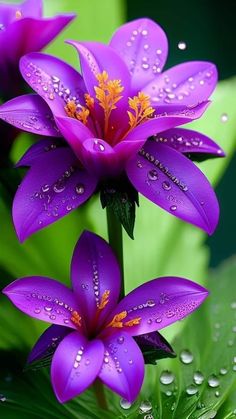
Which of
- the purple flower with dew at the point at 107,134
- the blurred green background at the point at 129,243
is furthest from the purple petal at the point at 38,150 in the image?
the blurred green background at the point at 129,243

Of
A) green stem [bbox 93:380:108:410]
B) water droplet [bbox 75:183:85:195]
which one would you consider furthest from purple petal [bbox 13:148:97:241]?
green stem [bbox 93:380:108:410]

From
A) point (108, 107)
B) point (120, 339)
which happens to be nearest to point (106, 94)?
point (108, 107)

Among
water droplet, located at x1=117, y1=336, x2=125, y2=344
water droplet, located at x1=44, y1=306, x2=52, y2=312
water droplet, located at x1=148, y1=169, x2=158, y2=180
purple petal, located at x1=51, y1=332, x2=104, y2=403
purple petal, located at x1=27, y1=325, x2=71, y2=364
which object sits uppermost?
water droplet, located at x1=148, y1=169, x2=158, y2=180

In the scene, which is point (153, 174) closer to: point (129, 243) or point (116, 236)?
point (116, 236)

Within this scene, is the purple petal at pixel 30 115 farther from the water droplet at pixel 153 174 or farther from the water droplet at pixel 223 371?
the water droplet at pixel 223 371

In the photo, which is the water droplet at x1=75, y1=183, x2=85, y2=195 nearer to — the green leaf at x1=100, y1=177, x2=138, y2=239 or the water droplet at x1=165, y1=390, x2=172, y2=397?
the green leaf at x1=100, y1=177, x2=138, y2=239
